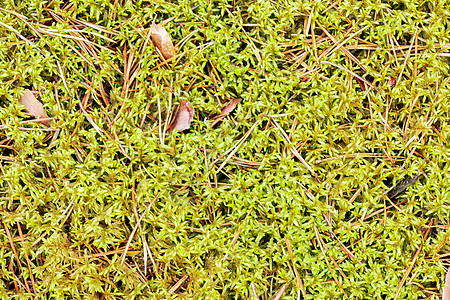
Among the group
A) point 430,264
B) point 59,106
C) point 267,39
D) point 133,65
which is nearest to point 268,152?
point 267,39

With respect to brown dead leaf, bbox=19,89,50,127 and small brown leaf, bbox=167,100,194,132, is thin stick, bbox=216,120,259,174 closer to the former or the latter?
small brown leaf, bbox=167,100,194,132

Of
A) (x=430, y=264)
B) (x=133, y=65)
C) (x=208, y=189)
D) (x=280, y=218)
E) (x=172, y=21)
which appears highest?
(x=172, y=21)

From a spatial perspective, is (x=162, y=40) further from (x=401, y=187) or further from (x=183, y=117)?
(x=401, y=187)

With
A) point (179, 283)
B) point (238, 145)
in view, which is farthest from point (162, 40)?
point (179, 283)

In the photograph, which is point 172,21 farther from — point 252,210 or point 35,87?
point 252,210

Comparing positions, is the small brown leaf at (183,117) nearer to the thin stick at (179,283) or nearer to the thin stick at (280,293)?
the thin stick at (179,283)

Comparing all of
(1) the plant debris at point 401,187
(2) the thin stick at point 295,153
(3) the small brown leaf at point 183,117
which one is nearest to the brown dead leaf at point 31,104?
(3) the small brown leaf at point 183,117
